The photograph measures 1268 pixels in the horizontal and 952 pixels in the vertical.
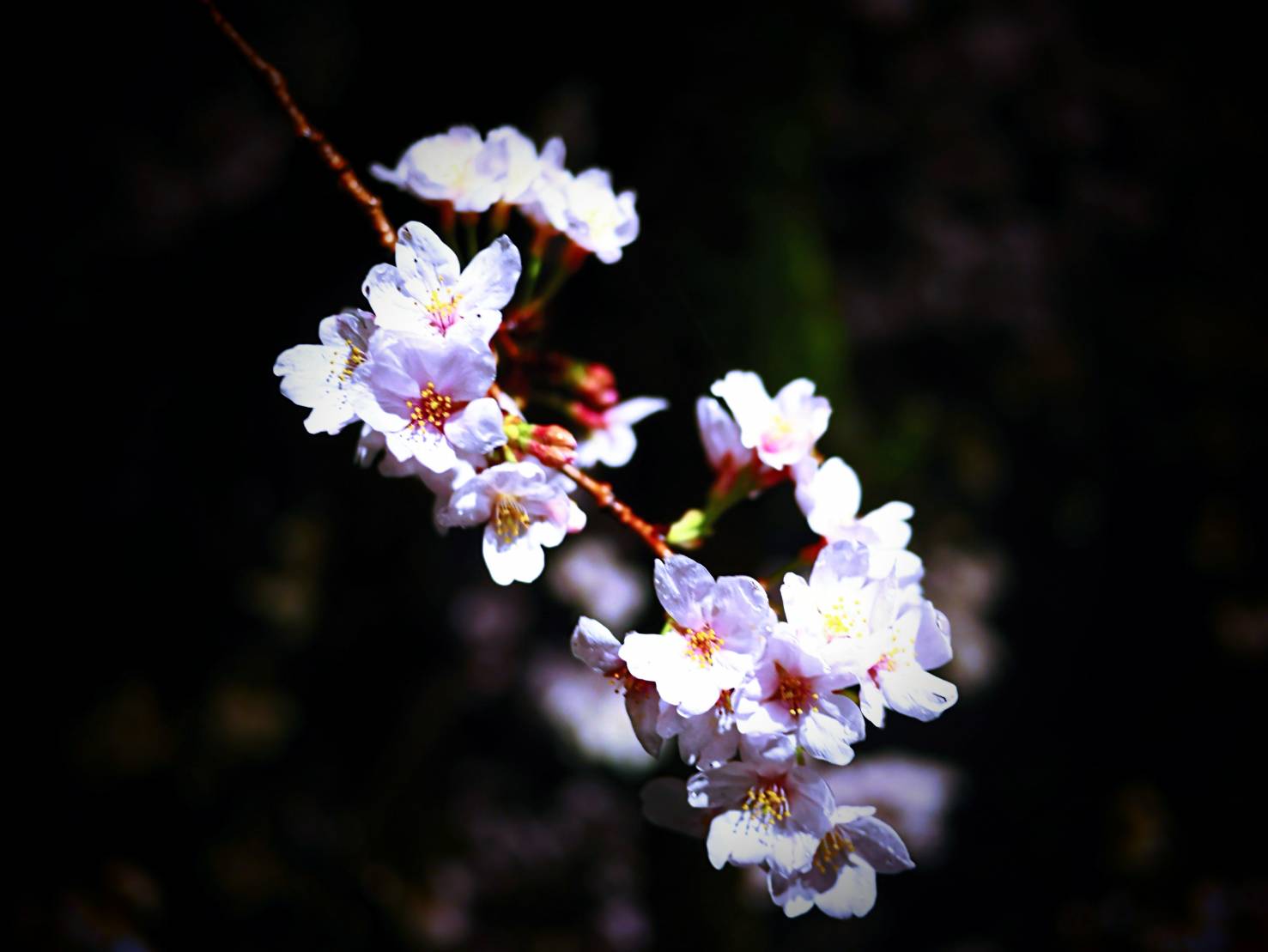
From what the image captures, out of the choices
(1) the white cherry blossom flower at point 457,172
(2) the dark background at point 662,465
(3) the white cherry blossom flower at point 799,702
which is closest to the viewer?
(3) the white cherry blossom flower at point 799,702

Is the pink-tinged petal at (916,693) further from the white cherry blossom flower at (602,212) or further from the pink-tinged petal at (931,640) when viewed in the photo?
the white cherry blossom flower at (602,212)

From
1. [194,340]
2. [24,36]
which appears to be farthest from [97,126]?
[194,340]

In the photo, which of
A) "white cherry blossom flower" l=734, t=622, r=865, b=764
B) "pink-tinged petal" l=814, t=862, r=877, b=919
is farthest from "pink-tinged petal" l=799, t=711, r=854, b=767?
"pink-tinged petal" l=814, t=862, r=877, b=919

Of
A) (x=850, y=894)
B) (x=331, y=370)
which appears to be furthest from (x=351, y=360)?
(x=850, y=894)

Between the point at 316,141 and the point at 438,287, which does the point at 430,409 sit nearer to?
the point at 438,287

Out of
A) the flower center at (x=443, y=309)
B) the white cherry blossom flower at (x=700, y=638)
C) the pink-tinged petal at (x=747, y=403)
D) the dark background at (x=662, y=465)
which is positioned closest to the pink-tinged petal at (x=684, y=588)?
the white cherry blossom flower at (x=700, y=638)

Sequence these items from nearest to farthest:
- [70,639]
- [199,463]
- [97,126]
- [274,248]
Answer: [274,248] < [70,639] < [199,463] < [97,126]

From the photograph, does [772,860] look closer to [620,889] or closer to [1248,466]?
[620,889]
